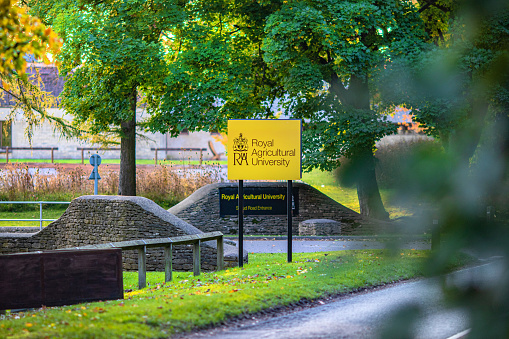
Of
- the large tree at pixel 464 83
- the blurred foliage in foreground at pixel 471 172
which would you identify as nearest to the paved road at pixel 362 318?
the blurred foliage in foreground at pixel 471 172

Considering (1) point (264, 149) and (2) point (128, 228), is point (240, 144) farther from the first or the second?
(2) point (128, 228)

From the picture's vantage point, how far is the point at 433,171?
1495 millimetres

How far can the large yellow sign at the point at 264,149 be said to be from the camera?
47.4ft

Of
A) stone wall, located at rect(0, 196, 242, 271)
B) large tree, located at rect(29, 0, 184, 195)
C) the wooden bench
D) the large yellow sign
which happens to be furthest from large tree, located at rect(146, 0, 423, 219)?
the wooden bench

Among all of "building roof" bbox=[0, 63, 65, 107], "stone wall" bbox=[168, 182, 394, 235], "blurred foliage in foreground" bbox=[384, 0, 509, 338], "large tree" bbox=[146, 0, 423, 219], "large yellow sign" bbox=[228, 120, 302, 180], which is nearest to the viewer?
"blurred foliage in foreground" bbox=[384, 0, 509, 338]

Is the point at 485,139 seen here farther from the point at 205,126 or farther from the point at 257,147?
the point at 205,126

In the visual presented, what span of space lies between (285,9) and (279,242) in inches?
293

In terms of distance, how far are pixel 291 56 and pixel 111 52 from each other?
5.71m

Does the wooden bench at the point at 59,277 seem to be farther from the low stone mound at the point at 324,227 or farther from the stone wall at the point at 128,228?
the low stone mound at the point at 324,227

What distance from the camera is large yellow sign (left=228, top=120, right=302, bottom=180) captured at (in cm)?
1445

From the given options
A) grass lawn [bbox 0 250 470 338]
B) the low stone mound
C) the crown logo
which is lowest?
the low stone mound

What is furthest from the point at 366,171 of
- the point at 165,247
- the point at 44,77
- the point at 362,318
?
the point at 44,77

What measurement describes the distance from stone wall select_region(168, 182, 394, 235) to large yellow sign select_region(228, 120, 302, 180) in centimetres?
688

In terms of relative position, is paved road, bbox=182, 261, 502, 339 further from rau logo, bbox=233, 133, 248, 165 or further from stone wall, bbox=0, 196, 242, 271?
stone wall, bbox=0, 196, 242, 271
